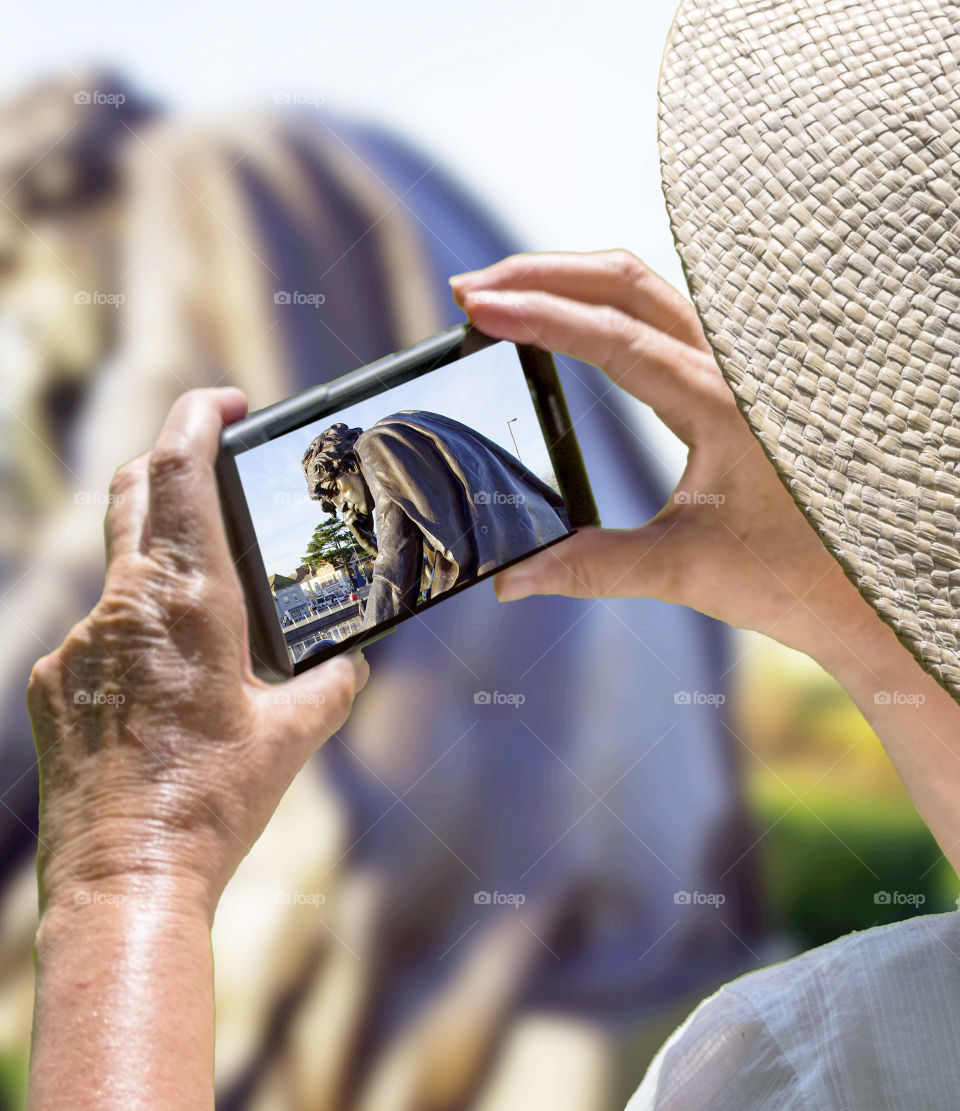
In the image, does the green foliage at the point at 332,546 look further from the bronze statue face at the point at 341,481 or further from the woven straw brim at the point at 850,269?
the woven straw brim at the point at 850,269

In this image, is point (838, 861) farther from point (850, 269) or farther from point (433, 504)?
point (850, 269)

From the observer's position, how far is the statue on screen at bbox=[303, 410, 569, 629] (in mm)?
599

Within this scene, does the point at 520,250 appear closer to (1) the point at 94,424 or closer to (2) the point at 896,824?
(1) the point at 94,424

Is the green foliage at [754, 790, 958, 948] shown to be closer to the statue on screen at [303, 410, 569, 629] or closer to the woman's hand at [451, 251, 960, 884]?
the woman's hand at [451, 251, 960, 884]

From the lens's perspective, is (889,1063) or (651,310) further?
(651,310)

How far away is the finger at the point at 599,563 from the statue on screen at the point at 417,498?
37 mm

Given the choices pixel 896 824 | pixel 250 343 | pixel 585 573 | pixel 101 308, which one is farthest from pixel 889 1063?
pixel 101 308

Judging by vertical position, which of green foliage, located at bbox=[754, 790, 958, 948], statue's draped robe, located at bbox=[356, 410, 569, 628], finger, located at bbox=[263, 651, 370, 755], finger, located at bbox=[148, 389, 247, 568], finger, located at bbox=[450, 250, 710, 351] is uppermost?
finger, located at bbox=[450, 250, 710, 351]

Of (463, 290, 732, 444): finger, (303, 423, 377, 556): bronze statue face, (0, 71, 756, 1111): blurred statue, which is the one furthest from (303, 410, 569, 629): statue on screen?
(0, 71, 756, 1111): blurred statue

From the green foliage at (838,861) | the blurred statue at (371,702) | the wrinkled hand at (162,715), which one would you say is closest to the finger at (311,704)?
the wrinkled hand at (162,715)

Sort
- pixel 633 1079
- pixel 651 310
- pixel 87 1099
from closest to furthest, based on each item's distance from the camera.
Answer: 1. pixel 87 1099
2. pixel 651 310
3. pixel 633 1079

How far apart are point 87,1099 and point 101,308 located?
90 centimetres

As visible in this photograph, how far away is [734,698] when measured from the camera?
3.45 feet

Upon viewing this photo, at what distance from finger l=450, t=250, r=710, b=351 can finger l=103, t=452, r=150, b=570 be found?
Result: 284 mm
